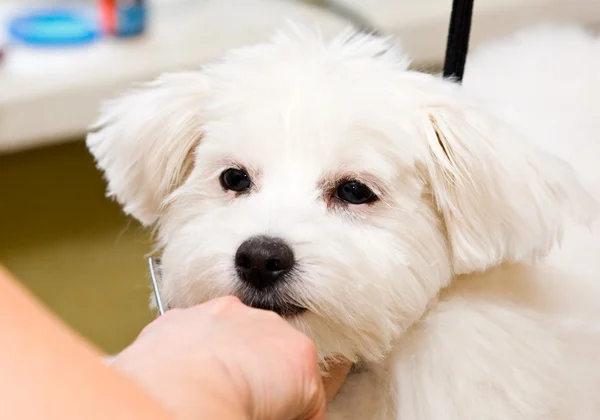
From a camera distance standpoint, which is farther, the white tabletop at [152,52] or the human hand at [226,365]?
the white tabletop at [152,52]

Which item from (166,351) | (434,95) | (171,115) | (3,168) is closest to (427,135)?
(434,95)

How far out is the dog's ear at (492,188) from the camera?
762 millimetres

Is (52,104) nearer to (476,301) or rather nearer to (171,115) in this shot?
(171,115)

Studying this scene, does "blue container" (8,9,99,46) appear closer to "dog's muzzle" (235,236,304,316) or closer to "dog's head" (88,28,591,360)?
"dog's head" (88,28,591,360)

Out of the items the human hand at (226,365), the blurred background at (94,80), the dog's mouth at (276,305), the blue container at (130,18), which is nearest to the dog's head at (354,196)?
the dog's mouth at (276,305)

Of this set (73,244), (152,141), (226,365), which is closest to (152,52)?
(73,244)

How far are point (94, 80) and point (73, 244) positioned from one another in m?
0.48

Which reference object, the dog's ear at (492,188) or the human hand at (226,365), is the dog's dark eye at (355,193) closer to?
the dog's ear at (492,188)

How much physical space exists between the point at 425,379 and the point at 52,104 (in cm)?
95

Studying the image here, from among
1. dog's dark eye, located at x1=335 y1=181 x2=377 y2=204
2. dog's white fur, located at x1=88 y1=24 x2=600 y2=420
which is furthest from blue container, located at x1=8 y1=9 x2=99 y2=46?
dog's dark eye, located at x1=335 y1=181 x2=377 y2=204

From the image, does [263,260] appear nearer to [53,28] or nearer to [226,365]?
[226,365]

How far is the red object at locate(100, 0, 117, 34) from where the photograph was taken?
1.61m

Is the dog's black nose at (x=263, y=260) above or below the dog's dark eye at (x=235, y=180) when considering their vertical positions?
below

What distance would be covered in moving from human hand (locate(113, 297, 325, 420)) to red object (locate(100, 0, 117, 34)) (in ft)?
3.90
